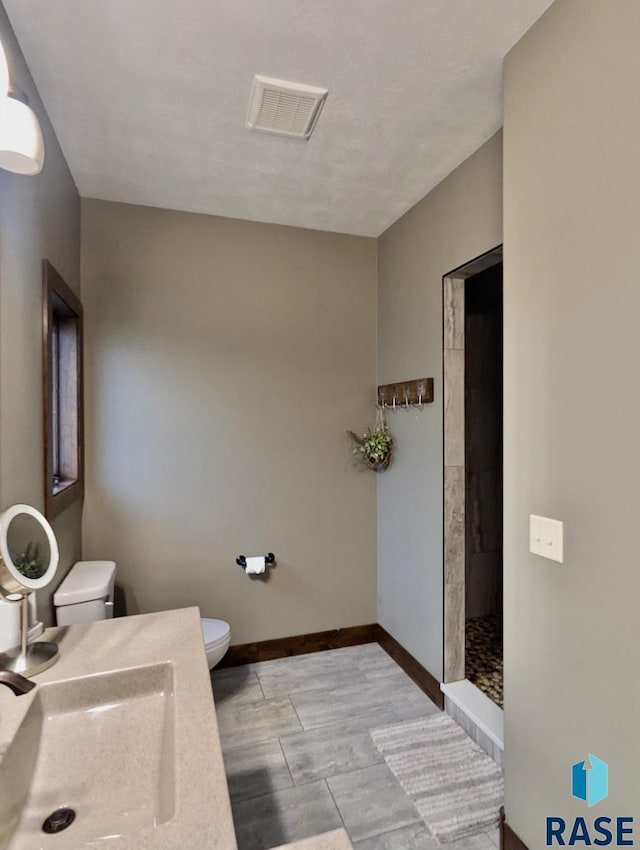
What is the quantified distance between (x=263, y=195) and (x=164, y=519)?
185 centimetres

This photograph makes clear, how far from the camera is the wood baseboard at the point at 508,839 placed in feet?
4.76

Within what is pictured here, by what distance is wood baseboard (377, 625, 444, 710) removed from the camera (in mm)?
2318

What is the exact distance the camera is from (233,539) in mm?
2719

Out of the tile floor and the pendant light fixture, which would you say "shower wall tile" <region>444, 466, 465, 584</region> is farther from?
the pendant light fixture

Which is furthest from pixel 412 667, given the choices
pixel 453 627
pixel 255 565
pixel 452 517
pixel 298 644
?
pixel 255 565

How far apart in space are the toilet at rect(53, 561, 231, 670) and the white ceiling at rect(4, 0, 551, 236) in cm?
192

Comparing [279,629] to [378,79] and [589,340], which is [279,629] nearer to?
[589,340]

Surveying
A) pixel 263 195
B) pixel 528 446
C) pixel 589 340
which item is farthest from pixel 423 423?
pixel 263 195

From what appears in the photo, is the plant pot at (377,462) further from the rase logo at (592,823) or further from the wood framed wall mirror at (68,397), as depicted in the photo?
the rase logo at (592,823)

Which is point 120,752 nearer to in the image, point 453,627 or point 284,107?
point 453,627

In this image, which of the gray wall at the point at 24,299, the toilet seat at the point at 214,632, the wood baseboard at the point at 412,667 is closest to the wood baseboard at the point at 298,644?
the wood baseboard at the point at 412,667

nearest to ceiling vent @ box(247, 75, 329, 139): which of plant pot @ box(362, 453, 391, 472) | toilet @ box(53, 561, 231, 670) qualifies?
plant pot @ box(362, 453, 391, 472)

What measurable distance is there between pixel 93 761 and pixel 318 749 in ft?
4.27

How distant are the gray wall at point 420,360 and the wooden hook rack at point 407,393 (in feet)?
0.17
